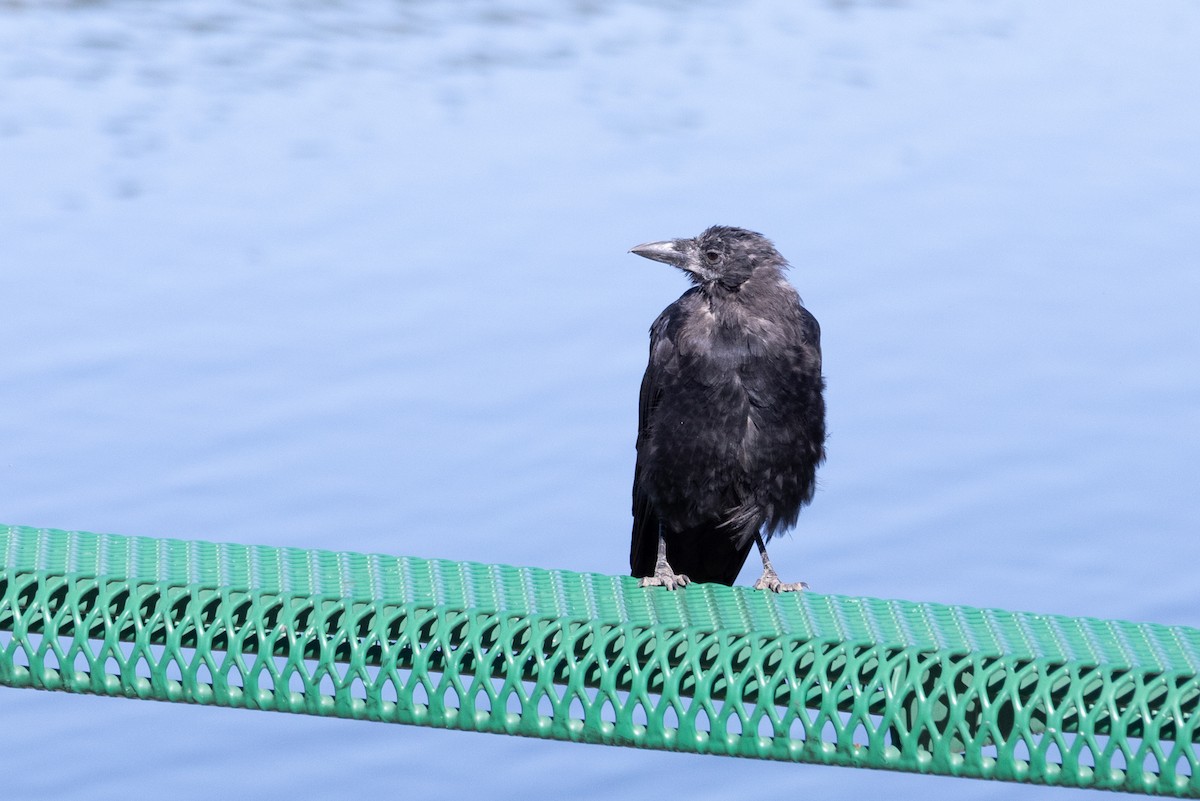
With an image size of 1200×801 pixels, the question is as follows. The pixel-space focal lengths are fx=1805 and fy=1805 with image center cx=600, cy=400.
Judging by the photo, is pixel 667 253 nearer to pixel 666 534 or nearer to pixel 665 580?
pixel 666 534

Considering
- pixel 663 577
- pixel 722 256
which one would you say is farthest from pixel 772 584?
pixel 722 256

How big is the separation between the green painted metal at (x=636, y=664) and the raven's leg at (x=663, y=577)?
0.36 meters

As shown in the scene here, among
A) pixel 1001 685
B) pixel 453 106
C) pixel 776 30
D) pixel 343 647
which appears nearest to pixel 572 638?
pixel 343 647

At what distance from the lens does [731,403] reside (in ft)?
16.5

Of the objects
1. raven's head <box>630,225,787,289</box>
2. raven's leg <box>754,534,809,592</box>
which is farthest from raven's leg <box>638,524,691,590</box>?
raven's head <box>630,225,787,289</box>

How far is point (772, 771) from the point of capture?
6117mm

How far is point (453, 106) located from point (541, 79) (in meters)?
1.03

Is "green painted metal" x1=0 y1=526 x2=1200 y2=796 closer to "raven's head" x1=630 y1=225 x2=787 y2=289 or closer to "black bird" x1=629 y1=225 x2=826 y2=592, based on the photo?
"black bird" x1=629 y1=225 x2=826 y2=592

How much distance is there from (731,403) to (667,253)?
61 centimetres

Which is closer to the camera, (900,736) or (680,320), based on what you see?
(900,736)

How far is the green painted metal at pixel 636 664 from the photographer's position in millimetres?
3641

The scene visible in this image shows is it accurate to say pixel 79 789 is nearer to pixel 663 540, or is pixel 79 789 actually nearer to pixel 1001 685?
pixel 663 540

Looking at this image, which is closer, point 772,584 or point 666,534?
point 772,584

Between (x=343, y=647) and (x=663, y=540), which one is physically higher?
(x=343, y=647)
